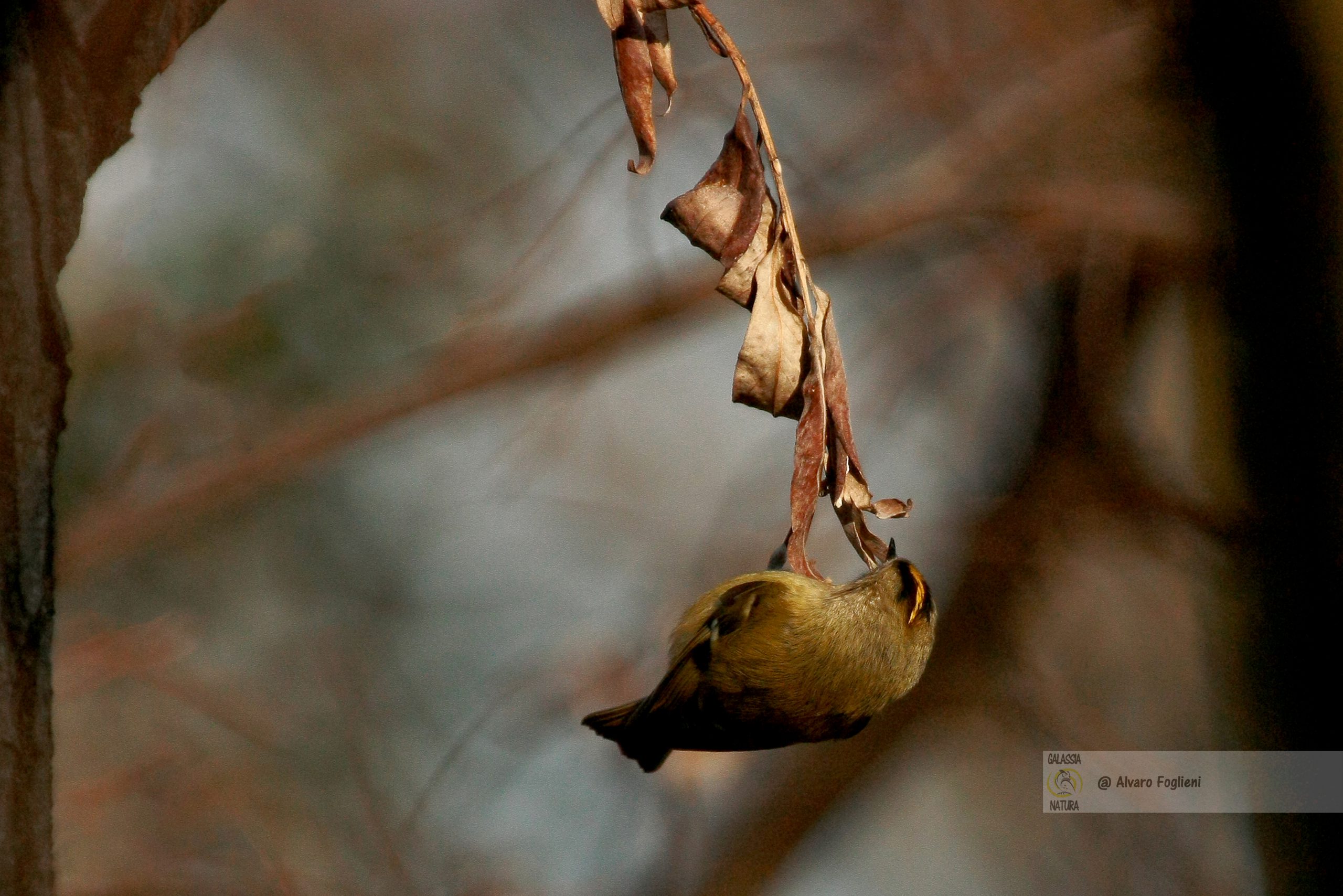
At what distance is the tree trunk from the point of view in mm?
760

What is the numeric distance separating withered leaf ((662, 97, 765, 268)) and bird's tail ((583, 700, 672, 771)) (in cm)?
36

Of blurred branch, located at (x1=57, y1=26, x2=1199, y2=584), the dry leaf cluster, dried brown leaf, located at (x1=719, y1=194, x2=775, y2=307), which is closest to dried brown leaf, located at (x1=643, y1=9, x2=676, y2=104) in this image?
the dry leaf cluster

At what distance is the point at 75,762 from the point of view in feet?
7.72

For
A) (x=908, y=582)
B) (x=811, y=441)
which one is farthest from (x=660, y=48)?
(x=908, y=582)

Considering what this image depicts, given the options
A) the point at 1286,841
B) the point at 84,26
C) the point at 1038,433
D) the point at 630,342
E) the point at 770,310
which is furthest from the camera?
the point at 1038,433

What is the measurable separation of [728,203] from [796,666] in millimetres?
325

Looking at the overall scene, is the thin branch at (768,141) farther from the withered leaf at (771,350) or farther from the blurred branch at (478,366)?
the blurred branch at (478,366)

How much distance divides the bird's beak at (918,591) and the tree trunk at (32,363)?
24.9 inches

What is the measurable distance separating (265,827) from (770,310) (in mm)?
2075

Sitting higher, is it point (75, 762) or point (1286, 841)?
point (75, 762)

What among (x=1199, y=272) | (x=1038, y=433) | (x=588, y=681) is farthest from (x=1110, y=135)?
(x=588, y=681)

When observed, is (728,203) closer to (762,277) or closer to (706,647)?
(762,277)

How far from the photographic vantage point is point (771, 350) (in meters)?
0.70

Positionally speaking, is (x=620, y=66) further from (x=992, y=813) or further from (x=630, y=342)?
(x=992, y=813)
